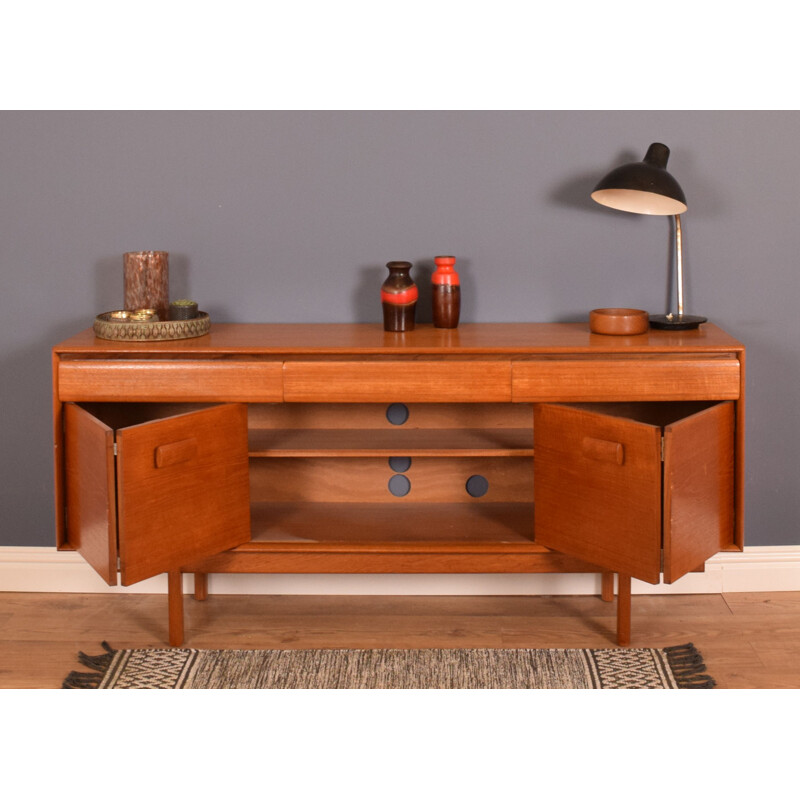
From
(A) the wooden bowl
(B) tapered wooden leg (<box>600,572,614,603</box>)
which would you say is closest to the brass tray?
(A) the wooden bowl

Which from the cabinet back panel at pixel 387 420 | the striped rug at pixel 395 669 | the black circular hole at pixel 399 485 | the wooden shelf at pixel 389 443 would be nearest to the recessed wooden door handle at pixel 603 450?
the wooden shelf at pixel 389 443

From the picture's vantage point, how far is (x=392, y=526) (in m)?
3.20

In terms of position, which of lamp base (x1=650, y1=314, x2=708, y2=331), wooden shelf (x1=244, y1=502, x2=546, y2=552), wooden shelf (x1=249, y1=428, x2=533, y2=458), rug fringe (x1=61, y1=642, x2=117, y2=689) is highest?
lamp base (x1=650, y1=314, x2=708, y2=331)

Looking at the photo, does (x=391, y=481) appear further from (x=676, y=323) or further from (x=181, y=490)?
(x=676, y=323)

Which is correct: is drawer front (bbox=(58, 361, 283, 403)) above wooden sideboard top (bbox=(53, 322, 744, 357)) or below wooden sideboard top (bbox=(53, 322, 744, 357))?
below

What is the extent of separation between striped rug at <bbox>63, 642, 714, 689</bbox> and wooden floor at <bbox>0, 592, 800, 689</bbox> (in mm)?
57

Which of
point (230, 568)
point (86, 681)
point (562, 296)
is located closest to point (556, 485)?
point (562, 296)

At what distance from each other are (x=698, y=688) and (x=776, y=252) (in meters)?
1.36

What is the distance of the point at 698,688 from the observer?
284 cm

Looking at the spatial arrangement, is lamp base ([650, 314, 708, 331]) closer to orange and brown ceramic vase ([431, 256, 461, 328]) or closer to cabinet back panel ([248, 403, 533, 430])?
cabinet back panel ([248, 403, 533, 430])

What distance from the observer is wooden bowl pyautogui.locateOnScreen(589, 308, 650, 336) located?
121 inches

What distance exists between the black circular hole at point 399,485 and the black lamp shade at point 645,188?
104 cm
